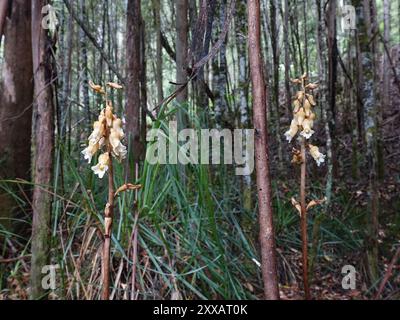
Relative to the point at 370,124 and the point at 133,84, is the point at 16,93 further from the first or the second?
the point at 370,124

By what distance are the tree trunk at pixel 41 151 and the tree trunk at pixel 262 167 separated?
1.05 m

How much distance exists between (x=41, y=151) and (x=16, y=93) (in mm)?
1489

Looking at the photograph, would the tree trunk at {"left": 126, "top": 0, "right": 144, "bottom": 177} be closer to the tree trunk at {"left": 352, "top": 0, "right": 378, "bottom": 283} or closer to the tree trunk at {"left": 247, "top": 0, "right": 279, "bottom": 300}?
the tree trunk at {"left": 247, "top": 0, "right": 279, "bottom": 300}

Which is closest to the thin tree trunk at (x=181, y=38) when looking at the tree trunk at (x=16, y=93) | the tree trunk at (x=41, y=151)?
the tree trunk at (x=16, y=93)

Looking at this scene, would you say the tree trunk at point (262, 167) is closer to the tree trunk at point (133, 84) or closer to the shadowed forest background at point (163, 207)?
the shadowed forest background at point (163, 207)

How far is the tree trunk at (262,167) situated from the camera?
141 cm

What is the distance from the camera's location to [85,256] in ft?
8.24

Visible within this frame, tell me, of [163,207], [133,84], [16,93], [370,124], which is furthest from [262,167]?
[16,93]

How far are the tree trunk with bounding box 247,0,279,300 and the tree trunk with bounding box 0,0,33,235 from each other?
227 centimetres

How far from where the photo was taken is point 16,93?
3.24 metres

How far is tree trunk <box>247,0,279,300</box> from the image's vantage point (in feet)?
4.62

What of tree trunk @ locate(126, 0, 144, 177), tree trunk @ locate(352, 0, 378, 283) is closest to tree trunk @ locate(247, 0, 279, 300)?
tree trunk @ locate(126, 0, 144, 177)
